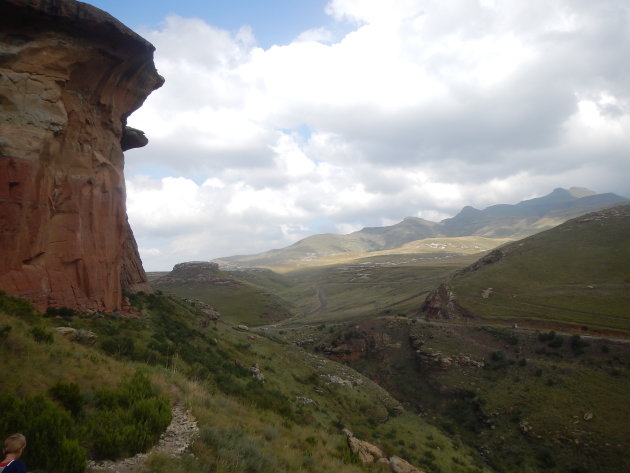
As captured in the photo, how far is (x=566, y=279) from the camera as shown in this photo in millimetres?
62875

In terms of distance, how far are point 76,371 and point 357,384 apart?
31.1 metres

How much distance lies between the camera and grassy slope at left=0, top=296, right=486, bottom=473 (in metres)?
10.3

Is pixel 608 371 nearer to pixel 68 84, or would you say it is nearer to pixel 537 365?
pixel 537 365

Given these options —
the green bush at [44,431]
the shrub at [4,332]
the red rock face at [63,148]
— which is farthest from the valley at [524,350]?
the shrub at [4,332]

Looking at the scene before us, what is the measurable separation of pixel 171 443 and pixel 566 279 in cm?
7010

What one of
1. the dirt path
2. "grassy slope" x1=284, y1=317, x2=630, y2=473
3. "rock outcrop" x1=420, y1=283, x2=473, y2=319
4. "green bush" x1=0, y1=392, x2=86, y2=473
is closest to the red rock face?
the dirt path

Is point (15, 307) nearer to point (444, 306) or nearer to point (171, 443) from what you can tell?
point (171, 443)

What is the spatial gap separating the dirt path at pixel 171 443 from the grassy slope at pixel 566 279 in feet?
169

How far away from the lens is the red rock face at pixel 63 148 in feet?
62.9

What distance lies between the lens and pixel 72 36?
73.9 ft

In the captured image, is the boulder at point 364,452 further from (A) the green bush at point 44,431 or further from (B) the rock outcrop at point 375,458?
(A) the green bush at point 44,431

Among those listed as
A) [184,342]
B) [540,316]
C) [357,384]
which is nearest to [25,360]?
[184,342]

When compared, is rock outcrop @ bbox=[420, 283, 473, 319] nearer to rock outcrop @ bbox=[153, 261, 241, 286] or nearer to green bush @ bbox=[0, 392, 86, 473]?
green bush @ bbox=[0, 392, 86, 473]

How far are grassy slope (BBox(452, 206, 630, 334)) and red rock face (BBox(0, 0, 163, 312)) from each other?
52849 mm
